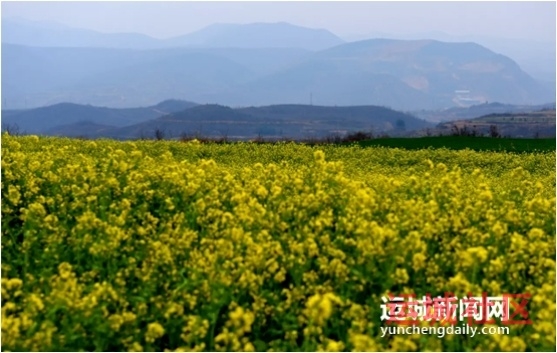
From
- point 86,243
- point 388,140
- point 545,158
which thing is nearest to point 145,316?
point 86,243

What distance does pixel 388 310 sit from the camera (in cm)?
714

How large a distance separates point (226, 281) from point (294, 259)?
3.23 feet

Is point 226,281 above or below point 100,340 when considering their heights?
above

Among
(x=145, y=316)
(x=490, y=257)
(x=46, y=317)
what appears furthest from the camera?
(x=490, y=257)

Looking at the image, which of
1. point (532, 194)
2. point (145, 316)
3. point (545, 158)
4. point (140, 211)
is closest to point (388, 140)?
point (545, 158)

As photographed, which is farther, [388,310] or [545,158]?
[545,158]

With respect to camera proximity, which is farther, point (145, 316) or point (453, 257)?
point (453, 257)

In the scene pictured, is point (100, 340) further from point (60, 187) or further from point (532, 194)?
point (532, 194)

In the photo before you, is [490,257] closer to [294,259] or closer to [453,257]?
[453,257]

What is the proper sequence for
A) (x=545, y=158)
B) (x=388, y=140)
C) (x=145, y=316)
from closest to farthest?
(x=145, y=316)
(x=545, y=158)
(x=388, y=140)

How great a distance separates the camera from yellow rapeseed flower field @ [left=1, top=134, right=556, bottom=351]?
22.1 ft

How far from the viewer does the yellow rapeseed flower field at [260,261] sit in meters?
6.72

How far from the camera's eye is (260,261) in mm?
7590

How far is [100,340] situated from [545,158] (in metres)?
21.7
